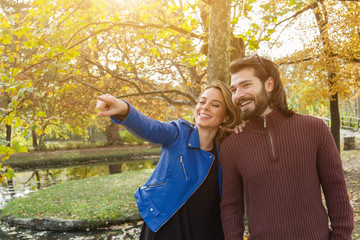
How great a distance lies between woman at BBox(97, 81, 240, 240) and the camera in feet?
7.62

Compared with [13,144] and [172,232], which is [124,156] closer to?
[13,144]

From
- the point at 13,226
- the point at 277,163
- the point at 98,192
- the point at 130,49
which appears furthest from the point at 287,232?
the point at 130,49

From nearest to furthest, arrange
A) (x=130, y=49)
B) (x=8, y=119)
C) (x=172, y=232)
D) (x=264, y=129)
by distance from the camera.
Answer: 1. (x=264, y=129)
2. (x=172, y=232)
3. (x=8, y=119)
4. (x=130, y=49)

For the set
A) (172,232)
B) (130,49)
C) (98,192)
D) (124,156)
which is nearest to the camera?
(172,232)

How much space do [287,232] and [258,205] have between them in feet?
0.76

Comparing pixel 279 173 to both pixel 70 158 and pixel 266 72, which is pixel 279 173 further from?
pixel 70 158

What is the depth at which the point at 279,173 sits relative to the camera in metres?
1.96

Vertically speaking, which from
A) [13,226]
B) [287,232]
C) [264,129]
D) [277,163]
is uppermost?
[264,129]

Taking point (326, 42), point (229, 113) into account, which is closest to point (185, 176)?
point (229, 113)

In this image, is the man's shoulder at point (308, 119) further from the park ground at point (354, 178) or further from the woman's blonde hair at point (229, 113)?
the park ground at point (354, 178)

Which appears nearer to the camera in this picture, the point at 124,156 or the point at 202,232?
the point at 202,232

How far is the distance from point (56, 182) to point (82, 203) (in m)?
7.11

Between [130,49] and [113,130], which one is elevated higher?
[130,49]

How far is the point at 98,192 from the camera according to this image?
12.6m
